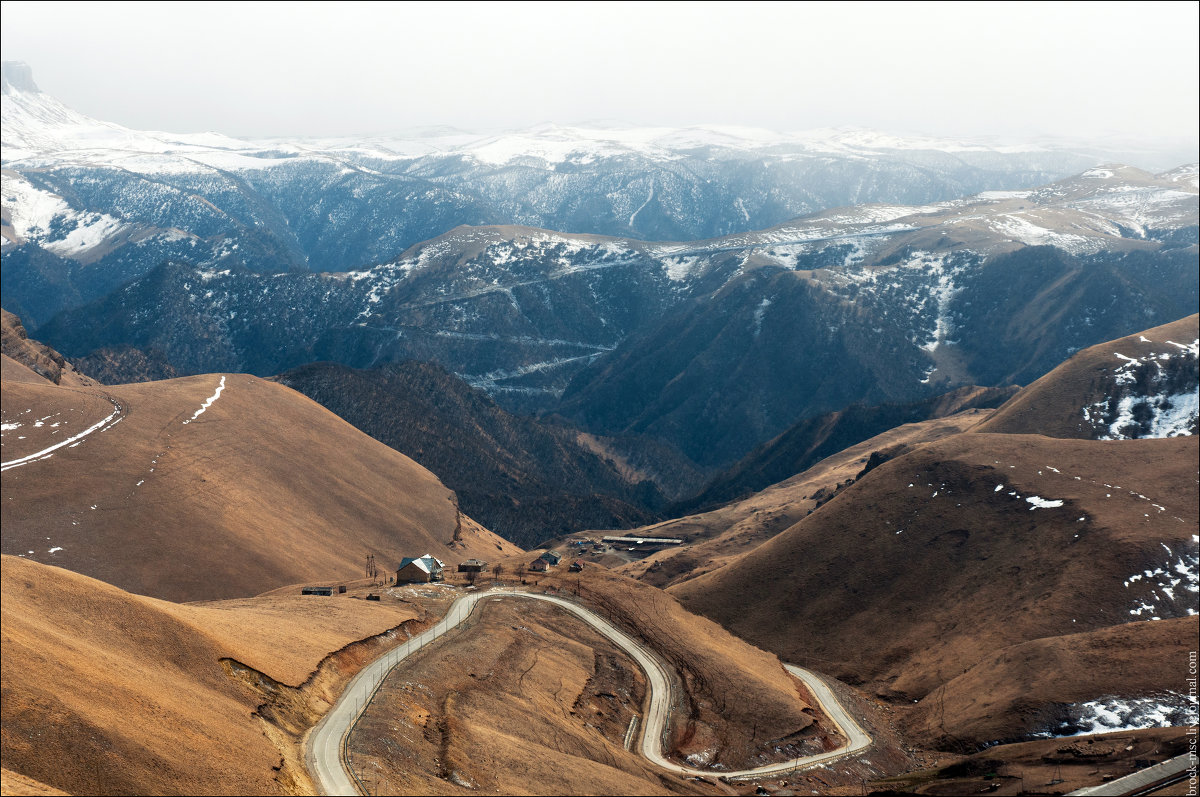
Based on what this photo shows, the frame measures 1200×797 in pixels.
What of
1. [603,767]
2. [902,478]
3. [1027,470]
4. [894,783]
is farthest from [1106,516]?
[603,767]

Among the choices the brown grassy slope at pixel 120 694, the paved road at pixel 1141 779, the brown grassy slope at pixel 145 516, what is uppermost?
the brown grassy slope at pixel 120 694

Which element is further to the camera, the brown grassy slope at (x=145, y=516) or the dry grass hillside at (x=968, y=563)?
the brown grassy slope at (x=145, y=516)

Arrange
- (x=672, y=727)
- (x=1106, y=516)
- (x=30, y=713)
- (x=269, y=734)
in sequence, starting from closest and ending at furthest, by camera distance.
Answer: (x=30, y=713) → (x=269, y=734) → (x=672, y=727) → (x=1106, y=516)

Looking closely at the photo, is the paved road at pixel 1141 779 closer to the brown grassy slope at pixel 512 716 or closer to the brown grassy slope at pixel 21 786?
the brown grassy slope at pixel 512 716

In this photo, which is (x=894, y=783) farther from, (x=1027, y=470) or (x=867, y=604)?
(x=1027, y=470)

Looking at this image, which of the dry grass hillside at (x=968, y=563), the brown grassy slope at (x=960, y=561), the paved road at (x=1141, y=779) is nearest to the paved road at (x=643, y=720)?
the dry grass hillside at (x=968, y=563)

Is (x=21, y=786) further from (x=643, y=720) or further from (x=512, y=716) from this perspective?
(x=643, y=720)

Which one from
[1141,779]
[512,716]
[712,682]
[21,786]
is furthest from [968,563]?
[21,786]
